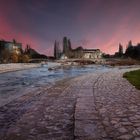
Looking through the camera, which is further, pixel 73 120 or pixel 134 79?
pixel 134 79

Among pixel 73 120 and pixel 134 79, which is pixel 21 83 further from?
pixel 73 120

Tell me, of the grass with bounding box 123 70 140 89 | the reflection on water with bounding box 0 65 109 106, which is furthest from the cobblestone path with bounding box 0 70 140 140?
the grass with bounding box 123 70 140 89

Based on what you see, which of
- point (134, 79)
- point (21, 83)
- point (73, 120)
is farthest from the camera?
point (21, 83)

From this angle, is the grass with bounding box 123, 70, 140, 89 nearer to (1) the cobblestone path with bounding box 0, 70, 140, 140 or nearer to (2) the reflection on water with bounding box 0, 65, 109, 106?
(1) the cobblestone path with bounding box 0, 70, 140, 140

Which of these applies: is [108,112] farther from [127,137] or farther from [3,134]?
[3,134]

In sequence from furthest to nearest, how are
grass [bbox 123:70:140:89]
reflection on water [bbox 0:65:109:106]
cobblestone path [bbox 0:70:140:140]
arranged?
grass [bbox 123:70:140:89]
reflection on water [bbox 0:65:109:106]
cobblestone path [bbox 0:70:140:140]

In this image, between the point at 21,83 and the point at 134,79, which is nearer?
the point at 134,79

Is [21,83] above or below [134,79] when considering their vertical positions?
below

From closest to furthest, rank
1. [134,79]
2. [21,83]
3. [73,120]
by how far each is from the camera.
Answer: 1. [73,120]
2. [134,79]
3. [21,83]

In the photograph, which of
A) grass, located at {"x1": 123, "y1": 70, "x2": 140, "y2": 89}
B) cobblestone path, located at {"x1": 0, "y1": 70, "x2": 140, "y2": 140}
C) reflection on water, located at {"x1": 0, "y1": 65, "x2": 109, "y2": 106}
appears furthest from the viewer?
grass, located at {"x1": 123, "y1": 70, "x2": 140, "y2": 89}

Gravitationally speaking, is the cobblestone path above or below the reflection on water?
above

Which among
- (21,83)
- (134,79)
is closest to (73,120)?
(134,79)

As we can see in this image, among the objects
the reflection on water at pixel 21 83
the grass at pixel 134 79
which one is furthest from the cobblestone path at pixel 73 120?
the grass at pixel 134 79

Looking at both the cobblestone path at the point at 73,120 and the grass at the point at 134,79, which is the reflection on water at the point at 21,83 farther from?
the grass at the point at 134,79
